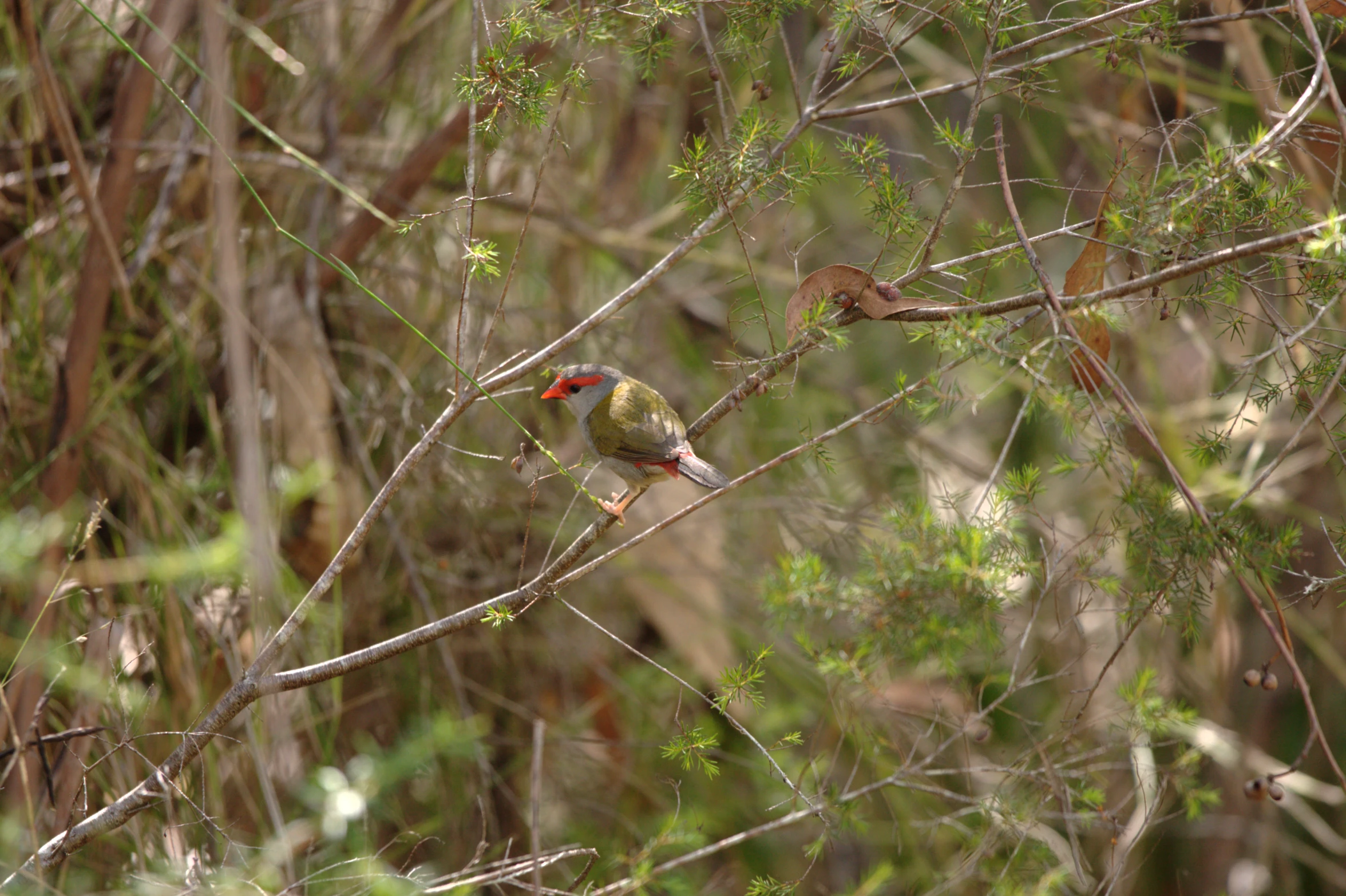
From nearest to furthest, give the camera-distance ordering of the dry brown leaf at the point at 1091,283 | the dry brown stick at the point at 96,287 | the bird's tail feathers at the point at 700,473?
1. the dry brown leaf at the point at 1091,283
2. the bird's tail feathers at the point at 700,473
3. the dry brown stick at the point at 96,287

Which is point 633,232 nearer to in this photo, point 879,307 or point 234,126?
point 234,126

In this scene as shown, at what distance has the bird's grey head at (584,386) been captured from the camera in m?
2.85

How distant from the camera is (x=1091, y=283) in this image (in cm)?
179

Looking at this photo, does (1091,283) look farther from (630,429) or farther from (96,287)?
(96,287)

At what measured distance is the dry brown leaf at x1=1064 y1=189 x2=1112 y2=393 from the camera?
68.1 inches

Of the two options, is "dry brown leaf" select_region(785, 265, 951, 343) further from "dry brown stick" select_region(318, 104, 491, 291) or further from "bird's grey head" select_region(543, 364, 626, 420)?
"dry brown stick" select_region(318, 104, 491, 291)

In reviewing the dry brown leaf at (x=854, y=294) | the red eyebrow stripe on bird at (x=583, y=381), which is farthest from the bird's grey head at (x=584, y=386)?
the dry brown leaf at (x=854, y=294)

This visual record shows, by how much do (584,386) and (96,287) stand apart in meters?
1.45

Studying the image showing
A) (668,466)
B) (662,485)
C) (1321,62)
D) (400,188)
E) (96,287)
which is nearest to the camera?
(1321,62)

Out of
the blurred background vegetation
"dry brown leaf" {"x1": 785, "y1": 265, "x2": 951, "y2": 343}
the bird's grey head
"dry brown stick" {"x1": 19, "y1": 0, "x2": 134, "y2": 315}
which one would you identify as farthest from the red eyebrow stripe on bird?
"dry brown stick" {"x1": 19, "y1": 0, "x2": 134, "y2": 315}

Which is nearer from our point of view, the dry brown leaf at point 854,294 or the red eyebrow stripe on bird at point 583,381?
the dry brown leaf at point 854,294

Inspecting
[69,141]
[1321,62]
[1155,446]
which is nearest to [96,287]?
[69,141]

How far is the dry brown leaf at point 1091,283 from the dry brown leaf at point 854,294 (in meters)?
0.26

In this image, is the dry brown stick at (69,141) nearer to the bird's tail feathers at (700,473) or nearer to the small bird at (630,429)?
the small bird at (630,429)
